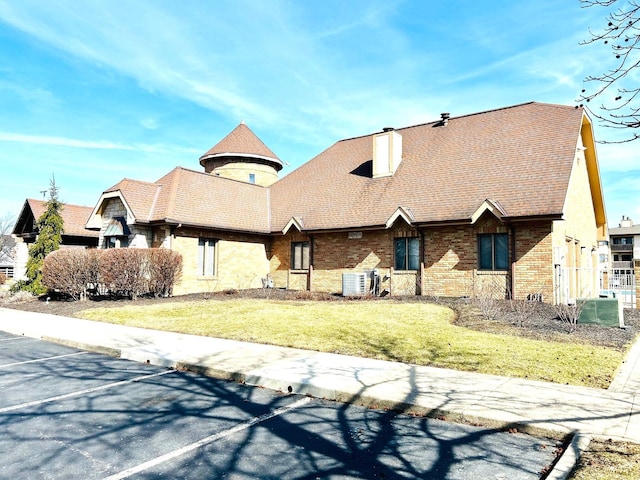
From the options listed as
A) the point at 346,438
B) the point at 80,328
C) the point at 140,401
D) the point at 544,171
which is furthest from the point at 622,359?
the point at 80,328

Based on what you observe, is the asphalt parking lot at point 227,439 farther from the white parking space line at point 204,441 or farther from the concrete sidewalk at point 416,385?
the concrete sidewalk at point 416,385

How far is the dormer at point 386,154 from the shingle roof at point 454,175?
393 millimetres

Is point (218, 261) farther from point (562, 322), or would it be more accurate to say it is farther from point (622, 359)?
point (622, 359)

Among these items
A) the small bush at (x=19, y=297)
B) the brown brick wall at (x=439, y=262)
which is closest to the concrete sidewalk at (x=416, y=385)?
the brown brick wall at (x=439, y=262)

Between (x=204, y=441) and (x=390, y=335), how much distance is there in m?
6.51

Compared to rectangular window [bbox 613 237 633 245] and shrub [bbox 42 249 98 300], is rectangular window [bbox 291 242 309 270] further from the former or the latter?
rectangular window [bbox 613 237 633 245]

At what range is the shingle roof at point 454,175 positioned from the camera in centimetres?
1821

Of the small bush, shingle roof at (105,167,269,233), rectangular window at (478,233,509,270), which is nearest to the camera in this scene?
rectangular window at (478,233,509,270)

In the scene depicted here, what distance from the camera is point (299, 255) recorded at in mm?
24797

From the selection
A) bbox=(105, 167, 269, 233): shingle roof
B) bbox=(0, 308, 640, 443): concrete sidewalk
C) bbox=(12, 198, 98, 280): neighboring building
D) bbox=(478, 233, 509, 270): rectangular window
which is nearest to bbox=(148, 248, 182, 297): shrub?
bbox=(105, 167, 269, 233): shingle roof

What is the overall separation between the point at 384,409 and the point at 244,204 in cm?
2081

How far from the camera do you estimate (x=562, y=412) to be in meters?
5.46

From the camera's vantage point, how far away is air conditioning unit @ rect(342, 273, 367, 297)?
803 inches

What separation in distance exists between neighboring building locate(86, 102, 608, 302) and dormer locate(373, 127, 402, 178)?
0.18 feet
